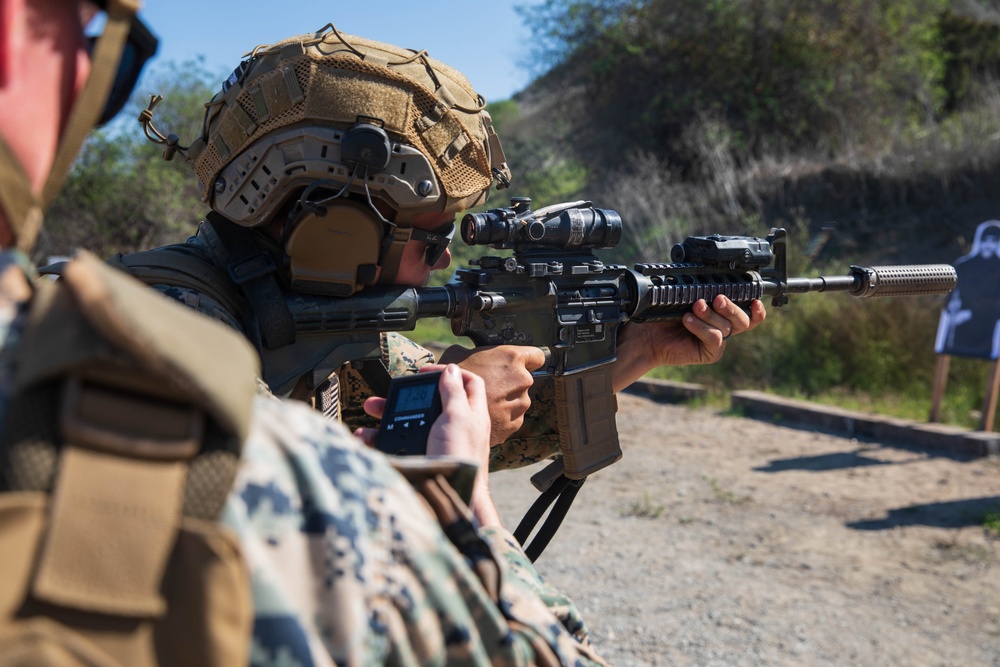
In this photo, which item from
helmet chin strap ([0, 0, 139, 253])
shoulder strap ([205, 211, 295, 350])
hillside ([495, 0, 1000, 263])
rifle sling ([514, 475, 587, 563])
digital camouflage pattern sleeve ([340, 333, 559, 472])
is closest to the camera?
helmet chin strap ([0, 0, 139, 253])

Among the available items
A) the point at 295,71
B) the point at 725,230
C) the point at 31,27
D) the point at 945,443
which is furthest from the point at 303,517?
the point at 725,230

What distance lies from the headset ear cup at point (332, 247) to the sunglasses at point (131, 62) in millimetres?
1437

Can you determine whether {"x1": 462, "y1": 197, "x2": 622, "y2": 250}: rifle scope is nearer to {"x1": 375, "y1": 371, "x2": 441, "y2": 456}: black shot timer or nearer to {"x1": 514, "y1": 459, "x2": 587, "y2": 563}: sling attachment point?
{"x1": 514, "y1": 459, "x2": 587, "y2": 563}: sling attachment point

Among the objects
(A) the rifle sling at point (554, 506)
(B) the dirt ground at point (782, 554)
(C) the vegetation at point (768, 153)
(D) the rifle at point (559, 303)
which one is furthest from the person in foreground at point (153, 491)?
(C) the vegetation at point (768, 153)

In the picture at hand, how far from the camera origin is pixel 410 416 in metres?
1.59

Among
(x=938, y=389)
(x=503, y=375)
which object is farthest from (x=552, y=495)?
(x=938, y=389)

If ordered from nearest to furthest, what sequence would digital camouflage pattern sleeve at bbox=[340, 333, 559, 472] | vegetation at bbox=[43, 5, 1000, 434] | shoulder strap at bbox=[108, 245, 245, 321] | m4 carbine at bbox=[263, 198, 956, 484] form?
1. shoulder strap at bbox=[108, 245, 245, 321]
2. m4 carbine at bbox=[263, 198, 956, 484]
3. digital camouflage pattern sleeve at bbox=[340, 333, 559, 472]
4. vegetation at bbox=[43, 5, 1000, 434]

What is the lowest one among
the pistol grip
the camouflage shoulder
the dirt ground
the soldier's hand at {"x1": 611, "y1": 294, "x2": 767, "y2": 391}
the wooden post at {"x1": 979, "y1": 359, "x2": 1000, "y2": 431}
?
the dirt ground

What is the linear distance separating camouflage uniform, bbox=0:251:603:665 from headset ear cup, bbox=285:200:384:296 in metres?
1.63

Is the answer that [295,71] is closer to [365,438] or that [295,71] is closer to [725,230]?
[365,438]

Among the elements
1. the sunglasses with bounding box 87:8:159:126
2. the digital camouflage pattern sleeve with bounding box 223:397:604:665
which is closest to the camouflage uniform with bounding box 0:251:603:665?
the digital camouflage pattern sleeve with bounding box 223:397:604:665

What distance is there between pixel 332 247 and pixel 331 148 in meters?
0.29

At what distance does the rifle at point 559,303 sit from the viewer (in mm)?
2742

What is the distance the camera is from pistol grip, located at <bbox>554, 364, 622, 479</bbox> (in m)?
3.38
